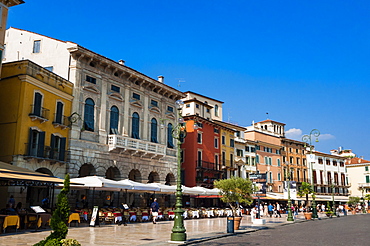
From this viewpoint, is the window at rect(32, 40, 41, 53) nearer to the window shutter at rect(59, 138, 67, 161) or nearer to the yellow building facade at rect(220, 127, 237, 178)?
the window shutter at rect(59, 138, 67, 161)

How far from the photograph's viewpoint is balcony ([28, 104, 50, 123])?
895 inches

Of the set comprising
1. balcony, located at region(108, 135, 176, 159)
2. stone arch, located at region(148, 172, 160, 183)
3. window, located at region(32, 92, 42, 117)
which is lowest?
stone arch, located at region(148, 172, 160, 183)

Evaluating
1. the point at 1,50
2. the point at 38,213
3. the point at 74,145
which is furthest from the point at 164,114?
the point at 38,213

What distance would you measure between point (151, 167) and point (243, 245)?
20.1m

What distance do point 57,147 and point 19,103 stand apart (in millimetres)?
4035

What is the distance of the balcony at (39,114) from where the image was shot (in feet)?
74.6

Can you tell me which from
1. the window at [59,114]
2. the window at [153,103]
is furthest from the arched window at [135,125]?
the window at [59,114]

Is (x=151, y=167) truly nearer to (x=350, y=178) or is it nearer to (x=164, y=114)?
(x=164, y=114)

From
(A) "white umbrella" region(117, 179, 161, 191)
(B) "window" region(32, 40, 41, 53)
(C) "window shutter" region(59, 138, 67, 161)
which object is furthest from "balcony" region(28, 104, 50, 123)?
(B) "window" region(32, 40, 41, 53)

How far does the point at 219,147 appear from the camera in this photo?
156 ft

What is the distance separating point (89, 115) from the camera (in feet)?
90.7

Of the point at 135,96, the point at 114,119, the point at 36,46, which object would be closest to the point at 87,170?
the point at 114,119

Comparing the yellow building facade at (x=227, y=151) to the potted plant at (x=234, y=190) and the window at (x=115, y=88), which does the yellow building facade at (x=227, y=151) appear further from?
the potted plant at (x=234, y=190)

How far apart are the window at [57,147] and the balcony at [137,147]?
14.6ft
